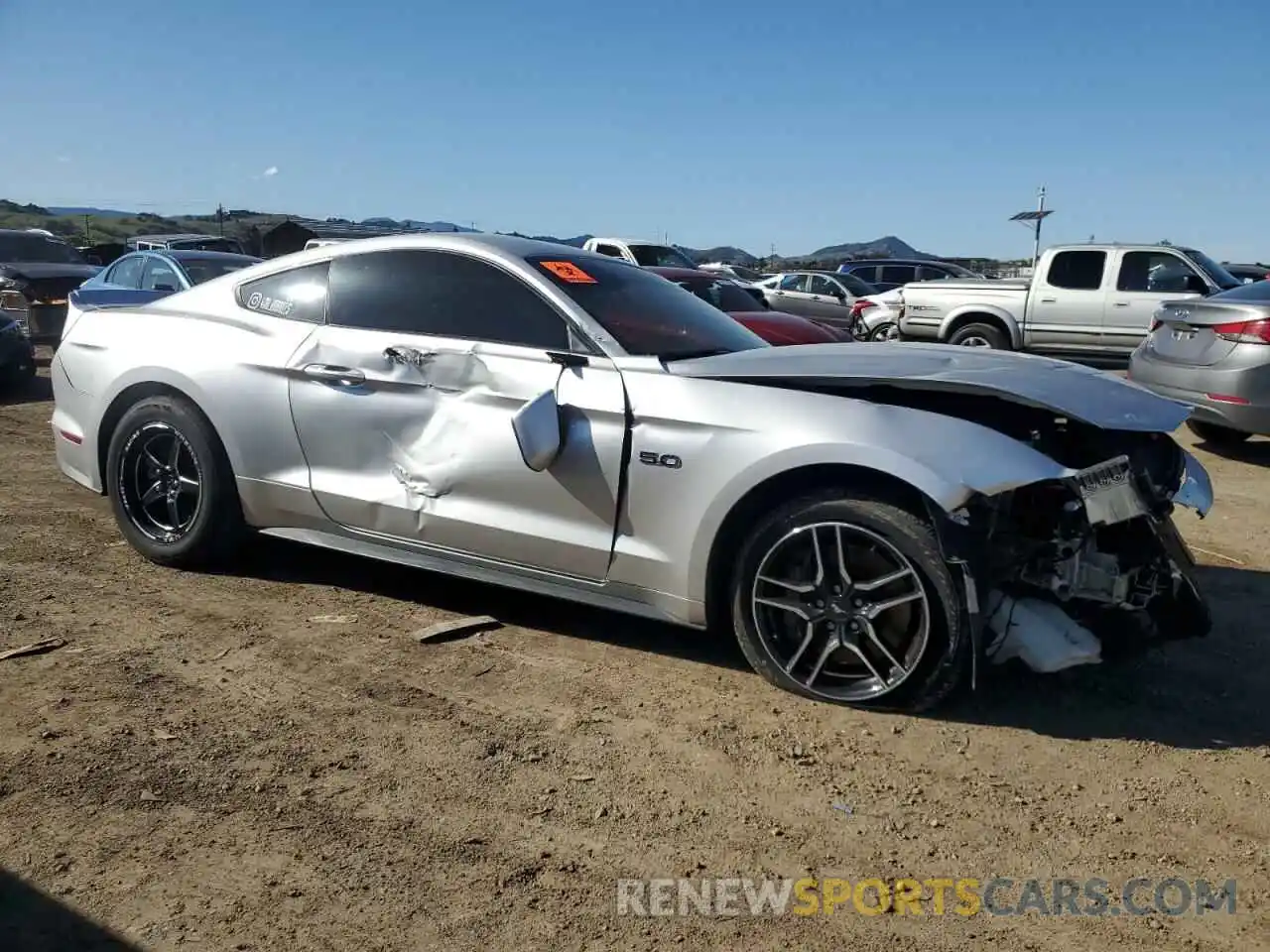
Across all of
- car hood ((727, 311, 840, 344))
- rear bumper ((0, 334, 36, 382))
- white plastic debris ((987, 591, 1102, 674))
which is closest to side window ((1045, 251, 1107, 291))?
car hood ((727, 311, 840, 344))

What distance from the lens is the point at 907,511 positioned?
3.28 meters

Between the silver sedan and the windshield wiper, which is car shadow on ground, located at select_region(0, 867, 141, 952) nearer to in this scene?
the windshield wiper

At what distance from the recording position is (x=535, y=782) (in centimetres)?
297

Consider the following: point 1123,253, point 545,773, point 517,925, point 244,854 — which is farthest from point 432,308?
point 1123,253

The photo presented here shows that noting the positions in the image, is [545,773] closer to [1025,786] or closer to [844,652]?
[844,652]

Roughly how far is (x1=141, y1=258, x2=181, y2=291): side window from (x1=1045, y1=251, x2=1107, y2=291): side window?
34.9ft

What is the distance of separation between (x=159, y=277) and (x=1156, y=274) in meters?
11.8

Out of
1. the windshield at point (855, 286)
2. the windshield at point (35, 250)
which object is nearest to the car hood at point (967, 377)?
the windshield at point (35, 250)

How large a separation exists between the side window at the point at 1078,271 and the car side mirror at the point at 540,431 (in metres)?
11.6

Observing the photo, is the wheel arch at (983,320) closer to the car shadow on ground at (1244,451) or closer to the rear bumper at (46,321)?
the car shadow on ground at (1244,451)

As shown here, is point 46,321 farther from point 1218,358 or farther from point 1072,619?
point 1072,619

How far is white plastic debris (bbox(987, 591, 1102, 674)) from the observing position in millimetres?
3328

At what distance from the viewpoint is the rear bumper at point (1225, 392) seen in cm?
712

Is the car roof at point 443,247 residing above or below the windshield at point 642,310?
above
